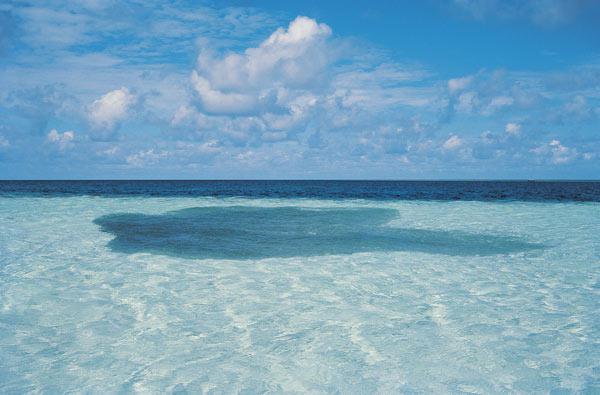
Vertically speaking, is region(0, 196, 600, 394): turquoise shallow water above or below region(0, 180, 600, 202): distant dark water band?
below

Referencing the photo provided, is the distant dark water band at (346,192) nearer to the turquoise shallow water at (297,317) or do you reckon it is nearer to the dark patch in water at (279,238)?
the dark patch in water at (279,238)

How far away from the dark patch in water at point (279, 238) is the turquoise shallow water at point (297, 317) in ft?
0.59

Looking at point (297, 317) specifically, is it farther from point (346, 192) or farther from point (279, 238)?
point (346, 192)

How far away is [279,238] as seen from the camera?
1686 cm

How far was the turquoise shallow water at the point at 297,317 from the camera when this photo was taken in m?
5.46

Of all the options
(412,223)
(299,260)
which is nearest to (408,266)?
(299,260)

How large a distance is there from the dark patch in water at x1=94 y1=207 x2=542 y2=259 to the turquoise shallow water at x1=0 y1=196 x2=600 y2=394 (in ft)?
0.59

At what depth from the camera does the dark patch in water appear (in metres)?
14.1

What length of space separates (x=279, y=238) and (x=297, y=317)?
30.3 feet

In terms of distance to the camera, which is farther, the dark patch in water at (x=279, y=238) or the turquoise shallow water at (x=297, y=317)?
the dark patch in water at (x=279, y=238)

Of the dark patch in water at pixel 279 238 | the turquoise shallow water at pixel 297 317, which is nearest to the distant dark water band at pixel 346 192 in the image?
the dark patch in water at pixel 279 238

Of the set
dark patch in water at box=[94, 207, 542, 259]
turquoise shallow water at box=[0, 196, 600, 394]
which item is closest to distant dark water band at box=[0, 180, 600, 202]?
dark patch in water at box=[94, 207, 542, 259]

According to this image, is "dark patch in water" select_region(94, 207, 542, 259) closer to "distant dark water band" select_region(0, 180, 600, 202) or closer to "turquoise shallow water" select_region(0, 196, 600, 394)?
"turquoise shallow water" select_region(0, 196, 600, 394)

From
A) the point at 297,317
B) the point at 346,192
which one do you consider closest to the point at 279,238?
the point at 297,317
